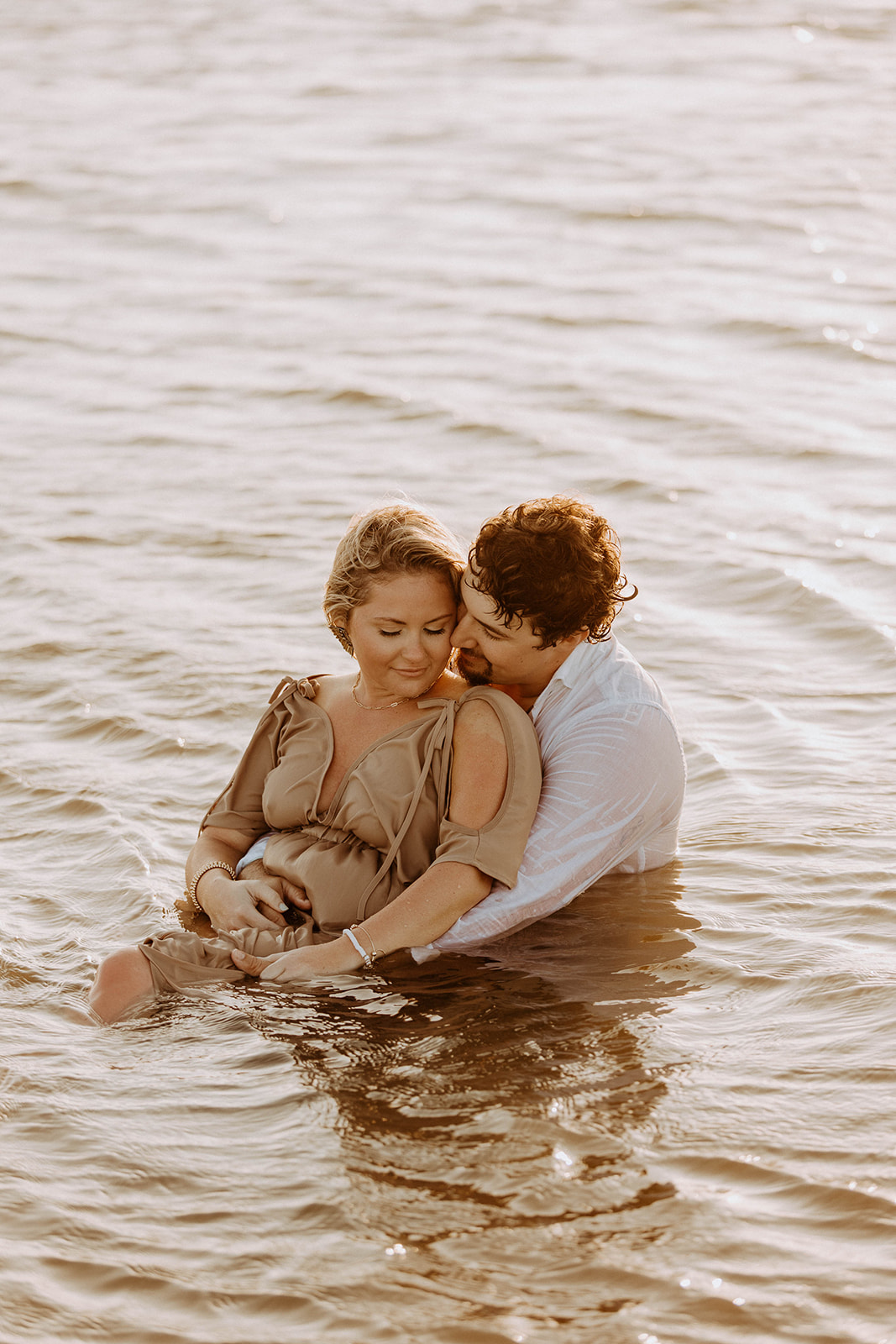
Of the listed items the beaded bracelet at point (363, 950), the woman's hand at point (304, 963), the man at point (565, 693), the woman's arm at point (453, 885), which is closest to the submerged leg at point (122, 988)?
the woman's hand at point (304, 963)

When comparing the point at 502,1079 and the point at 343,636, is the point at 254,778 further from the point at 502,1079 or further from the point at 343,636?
the point at 502,1079

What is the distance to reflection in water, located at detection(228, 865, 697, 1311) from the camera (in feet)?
11.6

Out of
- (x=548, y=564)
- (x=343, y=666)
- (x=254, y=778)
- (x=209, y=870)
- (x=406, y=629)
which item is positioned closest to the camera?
(x=548, y=564)

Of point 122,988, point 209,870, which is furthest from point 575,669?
point 122,988

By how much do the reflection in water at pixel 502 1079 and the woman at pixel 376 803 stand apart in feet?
0.67

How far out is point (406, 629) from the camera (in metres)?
4.47

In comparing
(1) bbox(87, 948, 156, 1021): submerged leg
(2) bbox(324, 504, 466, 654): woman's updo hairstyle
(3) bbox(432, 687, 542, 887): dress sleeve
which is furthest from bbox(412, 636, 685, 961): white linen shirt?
(1) bbox(87, 948, 156, 1021): submerged leg

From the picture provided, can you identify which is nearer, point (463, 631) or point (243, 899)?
point (463, 631)

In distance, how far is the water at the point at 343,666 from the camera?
11.5 feet

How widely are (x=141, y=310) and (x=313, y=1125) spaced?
10.0 metres

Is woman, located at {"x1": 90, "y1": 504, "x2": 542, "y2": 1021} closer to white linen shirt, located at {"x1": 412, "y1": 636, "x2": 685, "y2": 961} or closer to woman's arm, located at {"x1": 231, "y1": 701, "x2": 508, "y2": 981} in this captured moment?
woman's arm, located at {"x1": 231, "y1": 701, "x2": 508, "y2": 981}

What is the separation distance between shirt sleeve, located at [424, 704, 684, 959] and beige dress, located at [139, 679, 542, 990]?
12 centimetres

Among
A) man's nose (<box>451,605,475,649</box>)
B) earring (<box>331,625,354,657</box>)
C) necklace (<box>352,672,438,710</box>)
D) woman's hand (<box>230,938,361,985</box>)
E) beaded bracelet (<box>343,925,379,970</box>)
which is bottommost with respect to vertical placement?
woman's hand (<box>230,938,361,985</box>)

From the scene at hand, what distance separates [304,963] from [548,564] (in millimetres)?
1286
